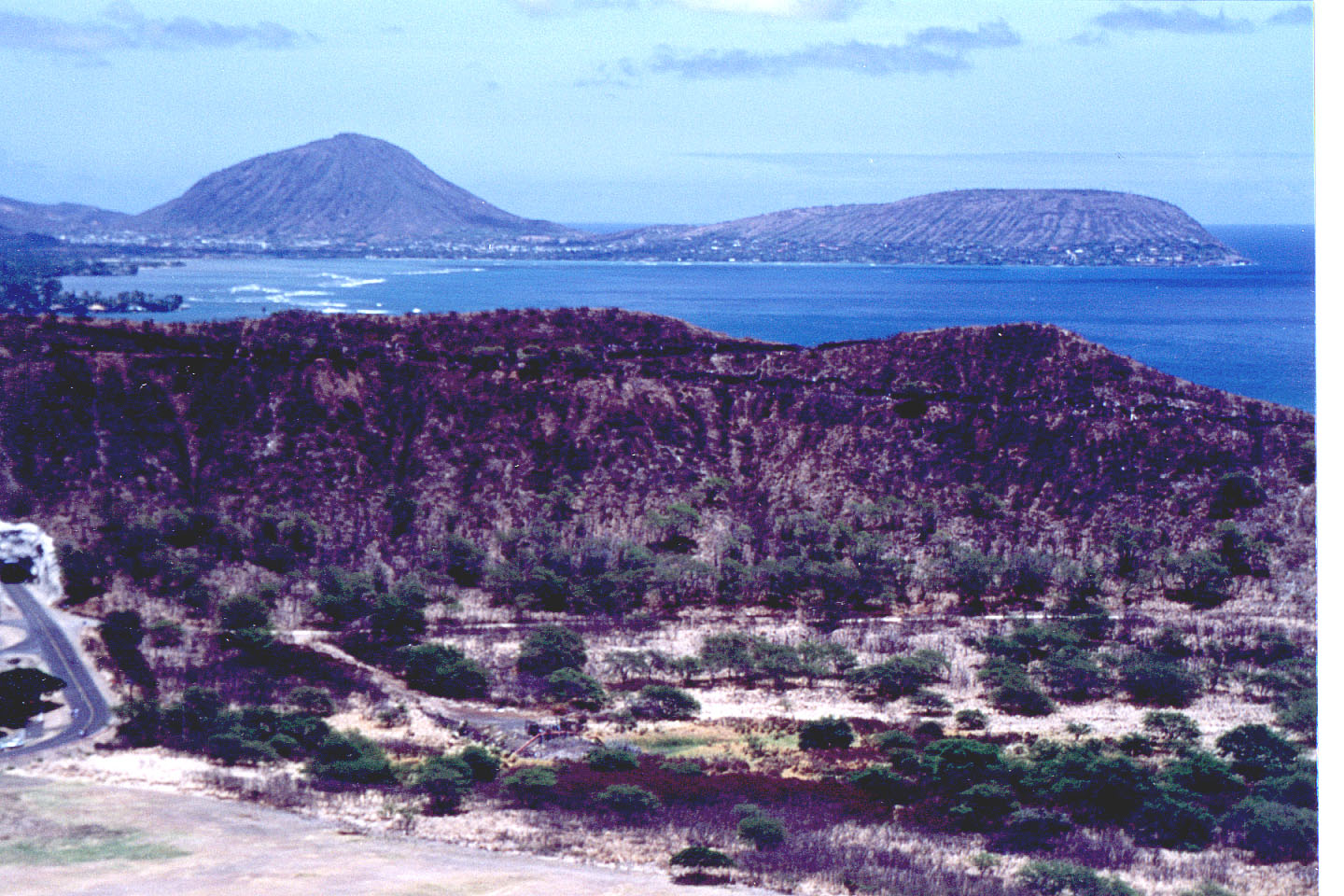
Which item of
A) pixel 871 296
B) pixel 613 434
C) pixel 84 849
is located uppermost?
pixel 871 296

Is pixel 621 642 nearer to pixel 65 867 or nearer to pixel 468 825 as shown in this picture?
pixel 468 825

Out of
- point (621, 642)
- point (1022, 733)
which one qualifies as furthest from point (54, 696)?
point (1022, 733)

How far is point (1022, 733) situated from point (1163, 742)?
2.86 metres

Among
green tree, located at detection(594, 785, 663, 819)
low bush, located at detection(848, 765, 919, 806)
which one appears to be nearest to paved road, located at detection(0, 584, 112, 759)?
green tree, located at detection(594, 785, 663, 819)

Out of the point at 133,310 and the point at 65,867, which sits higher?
the point at 133,310

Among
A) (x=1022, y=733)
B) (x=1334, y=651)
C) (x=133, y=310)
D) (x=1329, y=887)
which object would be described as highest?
(x=133, y=310)

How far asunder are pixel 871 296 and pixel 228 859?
81.1 m

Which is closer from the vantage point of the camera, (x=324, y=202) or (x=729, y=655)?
(x=729, y=655)

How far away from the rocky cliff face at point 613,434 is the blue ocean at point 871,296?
10.9 m

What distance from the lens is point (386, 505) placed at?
45094 mm

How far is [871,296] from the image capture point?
95.5m

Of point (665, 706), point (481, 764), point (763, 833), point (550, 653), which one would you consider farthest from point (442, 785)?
point (550, 653)

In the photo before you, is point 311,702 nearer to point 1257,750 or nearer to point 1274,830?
point 1274,830

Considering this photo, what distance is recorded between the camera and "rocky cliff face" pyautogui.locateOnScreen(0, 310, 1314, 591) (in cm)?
4491
